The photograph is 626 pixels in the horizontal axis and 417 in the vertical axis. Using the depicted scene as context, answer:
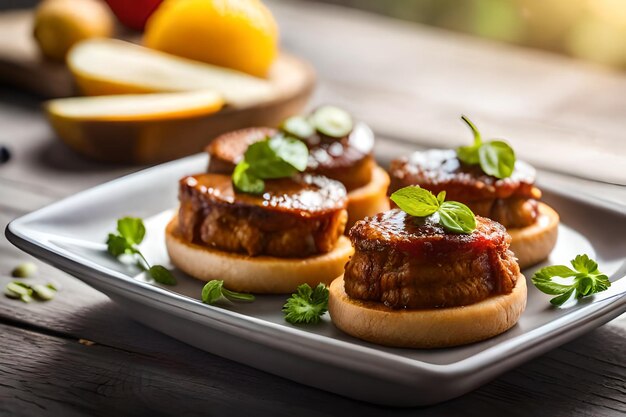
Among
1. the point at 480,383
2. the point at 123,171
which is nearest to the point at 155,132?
the point at 123,171

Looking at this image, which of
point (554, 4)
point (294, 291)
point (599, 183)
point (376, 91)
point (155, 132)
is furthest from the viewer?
point (554, 4)

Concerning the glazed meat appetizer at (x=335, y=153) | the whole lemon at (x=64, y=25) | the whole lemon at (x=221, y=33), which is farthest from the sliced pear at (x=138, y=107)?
the glazed meat appetizer at (x=335, y=153)

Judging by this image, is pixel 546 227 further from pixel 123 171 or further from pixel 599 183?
pixel 123 171

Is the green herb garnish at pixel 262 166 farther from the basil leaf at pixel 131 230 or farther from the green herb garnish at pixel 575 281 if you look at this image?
the green herb garnish at pixel 575 281

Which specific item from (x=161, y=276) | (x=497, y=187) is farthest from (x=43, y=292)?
(x=497, y=187)

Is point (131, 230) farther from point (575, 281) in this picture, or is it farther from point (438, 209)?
point (575, 281)

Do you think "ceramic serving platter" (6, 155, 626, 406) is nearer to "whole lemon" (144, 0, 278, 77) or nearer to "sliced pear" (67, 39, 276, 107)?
"sliced pear" (67, 39, 276, 107)

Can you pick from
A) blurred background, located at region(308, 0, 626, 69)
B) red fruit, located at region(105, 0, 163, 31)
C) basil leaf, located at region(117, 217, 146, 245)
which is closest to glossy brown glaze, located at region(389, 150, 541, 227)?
basil leaf, located at region(117, 217, 146, 245)
